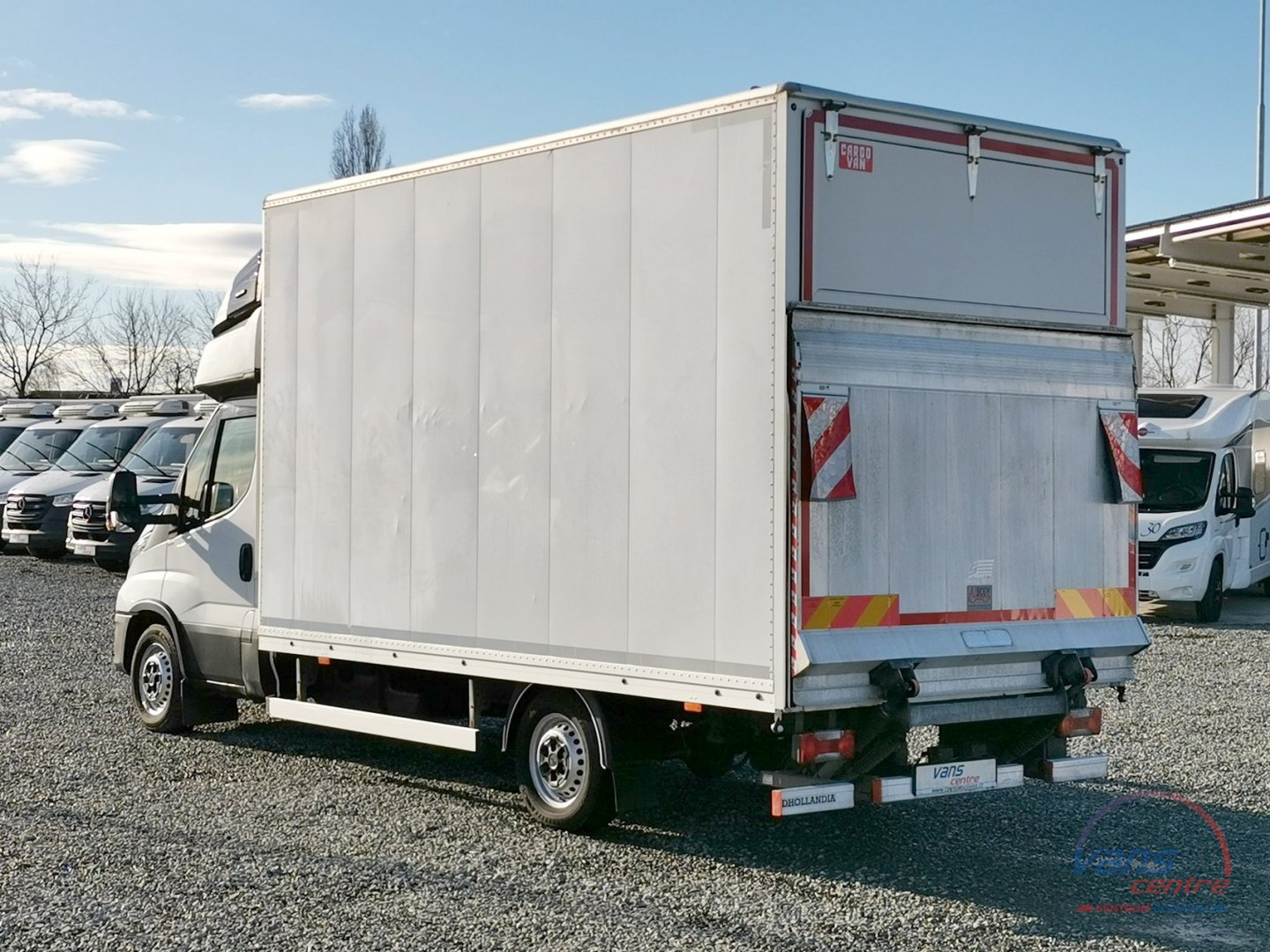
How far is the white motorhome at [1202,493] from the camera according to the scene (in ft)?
60.2

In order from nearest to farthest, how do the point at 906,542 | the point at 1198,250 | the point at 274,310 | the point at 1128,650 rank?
1. the point at 906,542
2. the point at 1128,650
3. the point at 274,310
4. the point at 1198,250

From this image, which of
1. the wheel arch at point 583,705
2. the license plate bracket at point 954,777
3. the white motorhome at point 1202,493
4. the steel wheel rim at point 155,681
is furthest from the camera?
the white motorhome at point 1202,493

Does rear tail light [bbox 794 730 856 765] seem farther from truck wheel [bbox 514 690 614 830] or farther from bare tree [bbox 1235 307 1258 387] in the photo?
bare tree [bbox 1235 307 1258 387]

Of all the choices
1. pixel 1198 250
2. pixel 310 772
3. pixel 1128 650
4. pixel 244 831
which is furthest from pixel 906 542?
pixel 1198 250

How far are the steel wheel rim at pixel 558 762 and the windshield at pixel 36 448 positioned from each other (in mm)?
21052

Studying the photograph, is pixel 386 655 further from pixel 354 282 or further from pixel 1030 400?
pixel 1030 400

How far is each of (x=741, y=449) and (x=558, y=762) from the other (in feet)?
6.78

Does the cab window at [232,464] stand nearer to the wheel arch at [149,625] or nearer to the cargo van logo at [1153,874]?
the wheel arch at [149,625]

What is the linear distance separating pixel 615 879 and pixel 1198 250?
71.9 feet

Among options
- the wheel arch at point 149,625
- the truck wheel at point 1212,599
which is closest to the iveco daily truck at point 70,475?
the wheel arch at point 149,625

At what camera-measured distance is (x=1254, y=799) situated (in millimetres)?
9117

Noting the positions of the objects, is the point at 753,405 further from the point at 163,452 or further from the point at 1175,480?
the point at 163,452

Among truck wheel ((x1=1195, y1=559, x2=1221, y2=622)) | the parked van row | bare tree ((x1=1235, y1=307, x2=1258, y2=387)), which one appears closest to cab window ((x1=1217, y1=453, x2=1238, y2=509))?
truck wheel ((x1=1195, y1=559, x2=1221, y2=622))

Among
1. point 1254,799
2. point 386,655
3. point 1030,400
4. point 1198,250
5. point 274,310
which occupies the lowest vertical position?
point 1254,799
